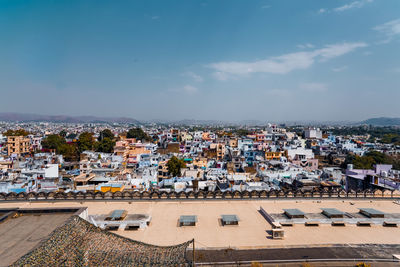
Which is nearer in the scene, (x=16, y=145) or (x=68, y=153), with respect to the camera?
(x=16, y=145)

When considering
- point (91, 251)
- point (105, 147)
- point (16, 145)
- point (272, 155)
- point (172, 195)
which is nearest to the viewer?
point (91, 251)

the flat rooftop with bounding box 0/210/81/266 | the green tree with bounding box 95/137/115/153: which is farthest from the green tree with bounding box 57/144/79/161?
the flat rooftop with bounding box 0/210/81/266

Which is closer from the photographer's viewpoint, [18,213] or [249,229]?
[18,213]

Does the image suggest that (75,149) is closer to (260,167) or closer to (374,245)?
(260,167)

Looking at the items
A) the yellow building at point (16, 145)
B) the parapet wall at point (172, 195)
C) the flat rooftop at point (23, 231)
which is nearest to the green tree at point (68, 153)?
the yellow building at point (16, 145)

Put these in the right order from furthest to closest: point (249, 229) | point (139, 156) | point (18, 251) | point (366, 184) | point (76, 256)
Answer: point (139, 156), point (366, 184), point (249, 229), point (18, 251), point (76, 256)

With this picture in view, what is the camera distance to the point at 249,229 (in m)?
10.8

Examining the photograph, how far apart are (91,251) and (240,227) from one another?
6330mm

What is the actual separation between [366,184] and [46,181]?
3027 centimetres

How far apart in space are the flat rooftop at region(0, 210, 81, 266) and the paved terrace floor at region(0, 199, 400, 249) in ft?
8.21

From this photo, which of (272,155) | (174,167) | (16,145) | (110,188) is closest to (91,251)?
(110,188)

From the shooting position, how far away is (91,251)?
6383 millimetres

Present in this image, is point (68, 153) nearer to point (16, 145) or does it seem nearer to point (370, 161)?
point (16, 145)

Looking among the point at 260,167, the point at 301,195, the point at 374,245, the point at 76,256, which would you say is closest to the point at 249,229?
the point at 374,245
